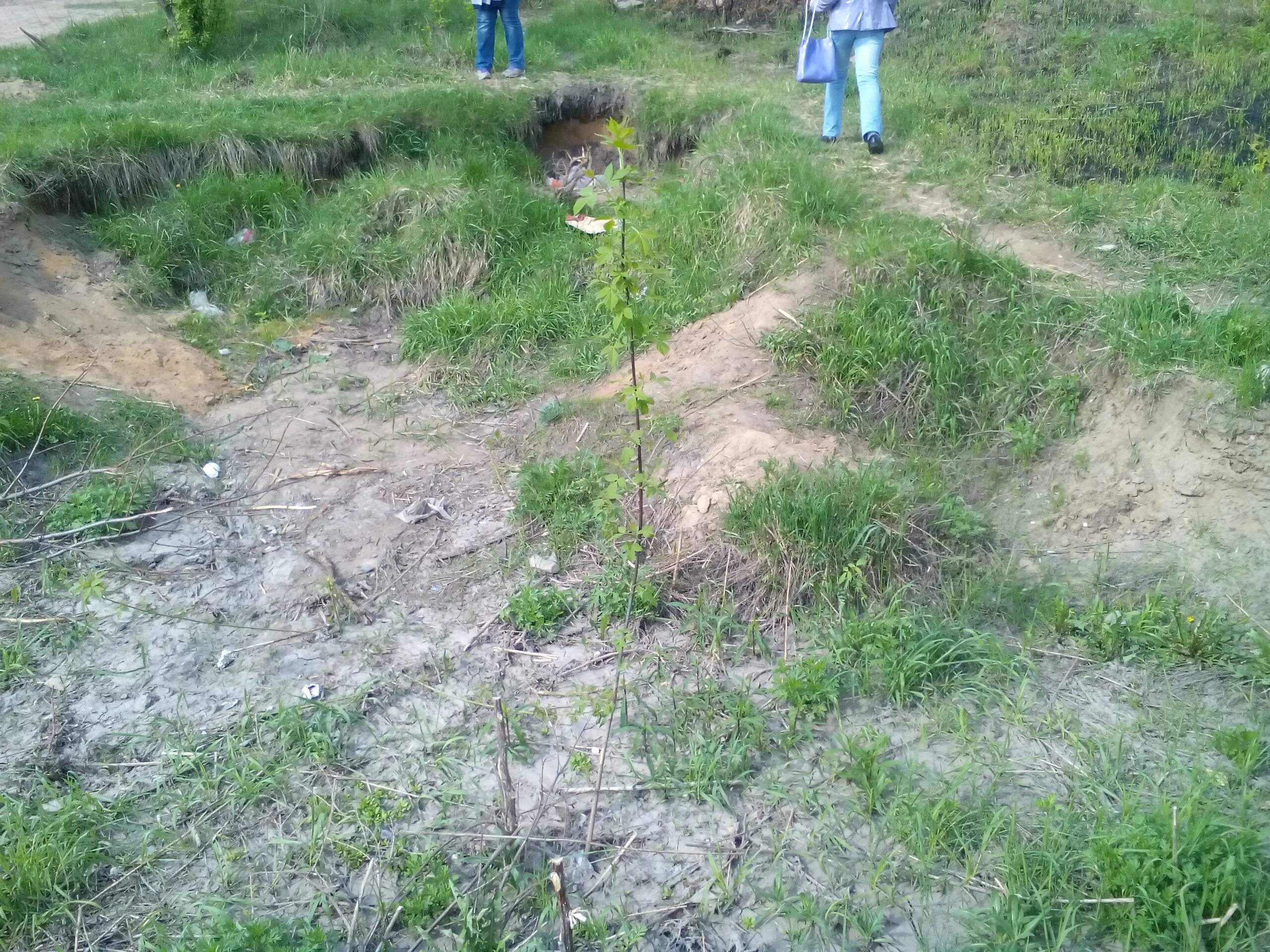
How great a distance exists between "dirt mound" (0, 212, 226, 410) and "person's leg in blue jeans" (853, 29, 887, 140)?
14.8 ft

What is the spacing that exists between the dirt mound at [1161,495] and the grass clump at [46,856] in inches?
145

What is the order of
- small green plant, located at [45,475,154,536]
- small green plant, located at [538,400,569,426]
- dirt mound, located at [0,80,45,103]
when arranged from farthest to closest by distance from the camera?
1. dirt mound, located at [0,80,45,103]
2. small green plant, located at [538,400,569,426]
3. small green plant, located at [45,475,154,536]

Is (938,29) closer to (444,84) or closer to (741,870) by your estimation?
(444,84)

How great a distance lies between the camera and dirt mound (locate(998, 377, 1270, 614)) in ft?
13.2

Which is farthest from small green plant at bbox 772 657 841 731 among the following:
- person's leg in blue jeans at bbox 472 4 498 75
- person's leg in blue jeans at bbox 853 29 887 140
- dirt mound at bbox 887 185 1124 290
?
person's leg in blue jeans at bbox 472 4 498 75

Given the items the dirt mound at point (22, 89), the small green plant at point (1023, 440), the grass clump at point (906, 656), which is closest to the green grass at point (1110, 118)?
the small green plant at point (1023, 440)

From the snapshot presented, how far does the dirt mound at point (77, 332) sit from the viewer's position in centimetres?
573

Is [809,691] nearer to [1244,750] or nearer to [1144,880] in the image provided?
[1144,880]

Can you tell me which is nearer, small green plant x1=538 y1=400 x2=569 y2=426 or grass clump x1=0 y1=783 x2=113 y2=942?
grass clump x1=0 y1=783 x2=113 y2=942

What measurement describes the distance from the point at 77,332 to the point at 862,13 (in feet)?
17.4

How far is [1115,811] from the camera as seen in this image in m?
3.09

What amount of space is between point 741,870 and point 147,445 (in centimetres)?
386

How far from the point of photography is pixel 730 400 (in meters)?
5.08

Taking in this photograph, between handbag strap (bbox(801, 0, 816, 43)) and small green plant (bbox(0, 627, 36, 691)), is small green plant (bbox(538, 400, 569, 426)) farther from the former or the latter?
handbag strap (bbox(801, 0, 816, 43))
